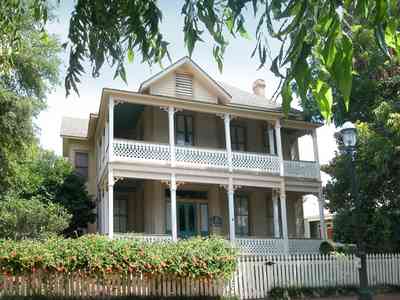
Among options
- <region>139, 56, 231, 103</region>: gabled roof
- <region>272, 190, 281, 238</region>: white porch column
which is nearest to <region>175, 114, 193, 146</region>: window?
<region>139, 56, 231, 103</region>: gabled roof

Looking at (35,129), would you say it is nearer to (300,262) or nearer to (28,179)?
(28,179)

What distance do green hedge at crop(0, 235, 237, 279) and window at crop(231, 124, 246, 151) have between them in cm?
1025

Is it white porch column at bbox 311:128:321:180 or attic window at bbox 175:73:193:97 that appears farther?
white porch column at bbox 311:128:321:180

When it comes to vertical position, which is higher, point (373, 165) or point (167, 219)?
point (373, 165)

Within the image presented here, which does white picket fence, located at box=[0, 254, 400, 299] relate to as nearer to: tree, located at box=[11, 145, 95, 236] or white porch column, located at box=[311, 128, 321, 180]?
white porch column, located at box=[311, 128, 321, 180]

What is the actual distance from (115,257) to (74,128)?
56.7 ft

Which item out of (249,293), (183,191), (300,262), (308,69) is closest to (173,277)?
(249,293)

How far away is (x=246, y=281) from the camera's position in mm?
16641

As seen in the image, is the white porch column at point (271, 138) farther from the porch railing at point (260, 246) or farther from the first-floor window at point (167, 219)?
the first-floor window at point (167, 219)

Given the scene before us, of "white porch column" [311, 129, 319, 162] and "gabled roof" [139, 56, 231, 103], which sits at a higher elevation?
"gabled roof" [139, 56, 231, 103]

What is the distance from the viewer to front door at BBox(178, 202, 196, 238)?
2309 cm

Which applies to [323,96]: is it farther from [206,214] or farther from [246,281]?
[206,214]

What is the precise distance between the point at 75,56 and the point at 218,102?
1985 cm

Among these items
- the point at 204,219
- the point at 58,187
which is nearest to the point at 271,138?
the point at 204,219
